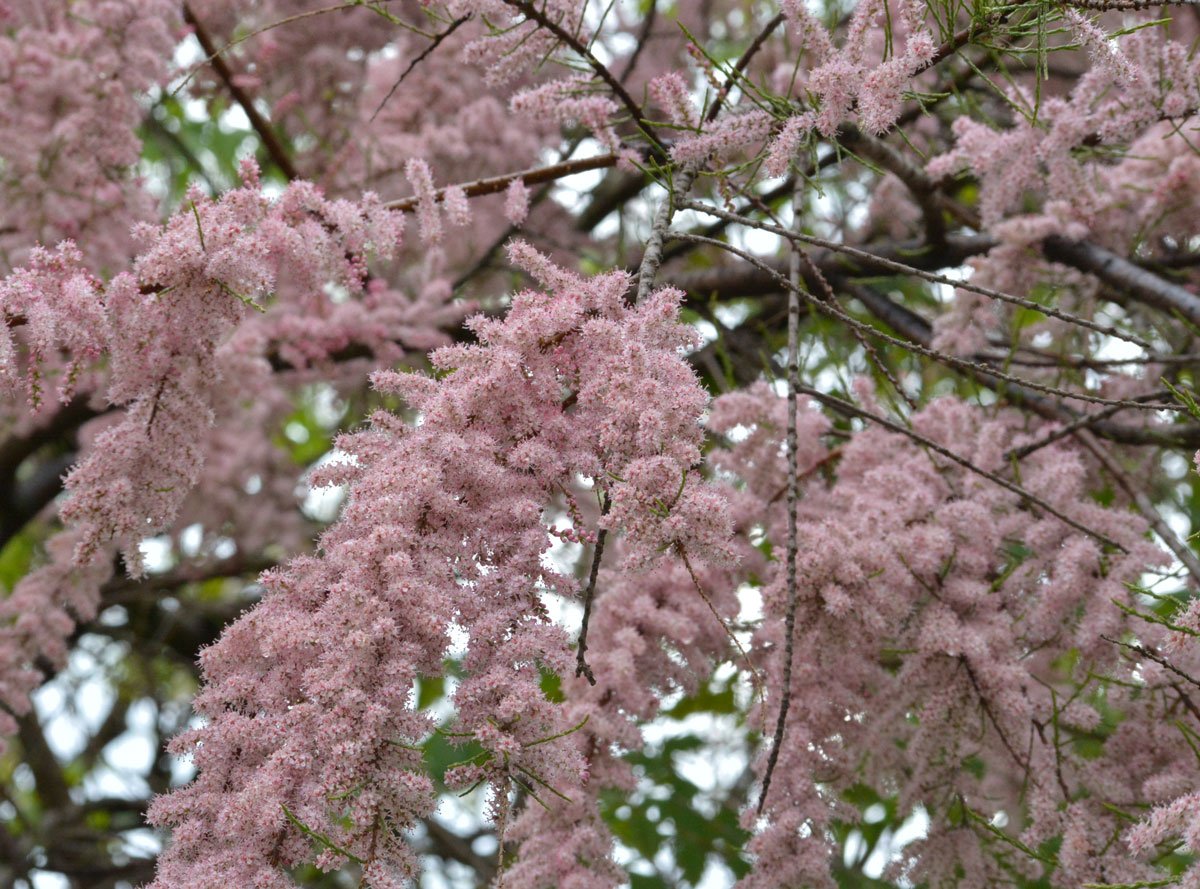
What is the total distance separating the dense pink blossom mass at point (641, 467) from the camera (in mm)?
1616

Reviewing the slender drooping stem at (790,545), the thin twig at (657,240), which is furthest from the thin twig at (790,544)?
the thin twig at (657,240)

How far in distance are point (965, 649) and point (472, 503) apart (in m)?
1.04

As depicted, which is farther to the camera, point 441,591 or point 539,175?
point 539,175

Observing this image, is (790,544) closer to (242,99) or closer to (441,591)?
(441,591)

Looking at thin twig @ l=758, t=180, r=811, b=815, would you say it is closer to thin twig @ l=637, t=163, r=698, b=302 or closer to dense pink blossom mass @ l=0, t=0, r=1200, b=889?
dense pink blossom mass @ l=0, t=0, r=1200, b=889

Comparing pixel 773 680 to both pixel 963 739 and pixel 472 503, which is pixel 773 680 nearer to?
pixel 963 739

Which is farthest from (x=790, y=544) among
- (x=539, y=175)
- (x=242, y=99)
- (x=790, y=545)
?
(x=242, y=99)

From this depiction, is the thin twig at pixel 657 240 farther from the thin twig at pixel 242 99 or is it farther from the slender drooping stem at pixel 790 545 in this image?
the thin twig at pixel 242 99

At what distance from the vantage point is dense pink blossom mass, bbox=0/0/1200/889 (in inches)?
63.6

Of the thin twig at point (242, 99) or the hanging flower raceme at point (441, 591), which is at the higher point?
the thin twig at point (242, 99)

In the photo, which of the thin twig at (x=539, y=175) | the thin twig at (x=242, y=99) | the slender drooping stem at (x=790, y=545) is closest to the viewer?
the slender drooping stem at (x=790, y=545)

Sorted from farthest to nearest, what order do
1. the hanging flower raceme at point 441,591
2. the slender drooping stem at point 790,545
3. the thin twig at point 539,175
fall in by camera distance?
the thin twig at point 539,175
the slender drooping stem at point 790,545
the hanging flower raceme at point 441,591

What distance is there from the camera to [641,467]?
5.22 ft

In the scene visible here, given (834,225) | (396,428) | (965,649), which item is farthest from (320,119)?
(965,649)
